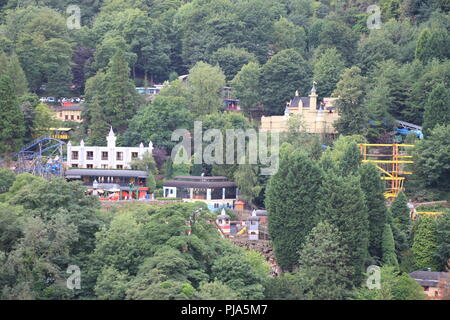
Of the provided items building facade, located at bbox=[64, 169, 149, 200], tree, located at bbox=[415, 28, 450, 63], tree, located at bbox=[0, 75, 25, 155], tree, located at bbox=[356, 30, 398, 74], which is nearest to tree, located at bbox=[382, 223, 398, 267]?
building facade, located at bbox=[64, 169, 149, 200]

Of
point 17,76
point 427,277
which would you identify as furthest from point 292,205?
point 17,76

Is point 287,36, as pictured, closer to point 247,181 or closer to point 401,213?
point 247,181

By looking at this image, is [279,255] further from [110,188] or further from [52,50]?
[52,50]

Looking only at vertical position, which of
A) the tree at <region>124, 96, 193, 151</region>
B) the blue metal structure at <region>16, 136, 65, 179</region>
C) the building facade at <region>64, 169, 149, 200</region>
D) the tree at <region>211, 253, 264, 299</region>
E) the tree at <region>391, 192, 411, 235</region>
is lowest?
the tree at <region>211, 253, 264, 299</region>

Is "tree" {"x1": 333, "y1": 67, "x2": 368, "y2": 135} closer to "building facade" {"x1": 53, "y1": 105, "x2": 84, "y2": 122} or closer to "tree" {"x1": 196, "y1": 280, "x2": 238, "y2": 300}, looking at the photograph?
"building facade" {"x1": 53, "y1": 105, "x2": 84, "y2": 122}
